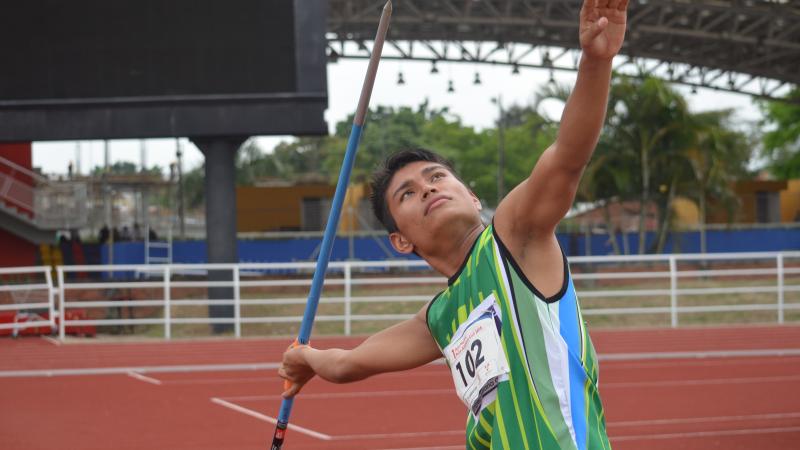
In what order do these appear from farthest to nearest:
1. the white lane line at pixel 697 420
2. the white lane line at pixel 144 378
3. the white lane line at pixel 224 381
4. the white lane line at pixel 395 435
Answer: the white lane line at pixel 144 378, the white lane line at pixel 224 381, the white lane line at pixel 697 420, the white lane line at pixel 395 435

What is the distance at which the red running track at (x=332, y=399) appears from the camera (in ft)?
28.2

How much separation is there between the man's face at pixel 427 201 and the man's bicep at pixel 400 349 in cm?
35

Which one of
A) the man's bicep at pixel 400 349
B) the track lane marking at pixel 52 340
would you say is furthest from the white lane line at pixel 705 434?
the track lane marking at pixel 52 340

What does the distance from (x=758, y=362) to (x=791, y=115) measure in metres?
37.3

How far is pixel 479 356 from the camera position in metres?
2.58

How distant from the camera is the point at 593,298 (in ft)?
74.6

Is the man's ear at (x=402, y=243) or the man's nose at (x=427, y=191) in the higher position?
the man's nose at (x=427, y=191)

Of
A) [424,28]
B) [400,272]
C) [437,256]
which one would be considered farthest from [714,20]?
[437,256]

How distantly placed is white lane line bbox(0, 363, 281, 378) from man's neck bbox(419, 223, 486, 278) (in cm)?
1036

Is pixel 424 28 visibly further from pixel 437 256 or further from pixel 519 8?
pixel 437 256

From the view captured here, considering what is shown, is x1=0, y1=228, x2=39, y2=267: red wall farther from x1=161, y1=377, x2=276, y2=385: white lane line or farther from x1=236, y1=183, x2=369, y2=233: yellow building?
x1=161, y1=377, x2=276, y2=385: white lane line

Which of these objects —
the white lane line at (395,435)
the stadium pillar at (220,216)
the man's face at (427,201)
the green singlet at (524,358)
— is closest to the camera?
the green singlet at (524,358)

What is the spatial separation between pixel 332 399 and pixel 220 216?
7.29 m

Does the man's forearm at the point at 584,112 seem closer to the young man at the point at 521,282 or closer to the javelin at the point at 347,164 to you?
the young man at the point at 521,282
